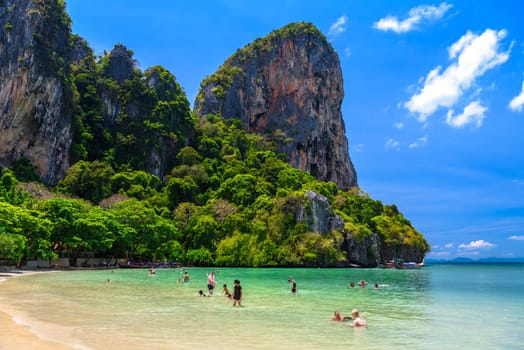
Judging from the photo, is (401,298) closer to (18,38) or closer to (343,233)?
(343,233)

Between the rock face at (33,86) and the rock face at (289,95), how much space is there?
42.7 meters

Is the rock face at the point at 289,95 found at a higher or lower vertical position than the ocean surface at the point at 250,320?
higher

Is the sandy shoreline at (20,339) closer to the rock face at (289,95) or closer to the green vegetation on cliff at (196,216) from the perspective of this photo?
the green vegetation on cliff at (196,216)

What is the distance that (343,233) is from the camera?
221ft

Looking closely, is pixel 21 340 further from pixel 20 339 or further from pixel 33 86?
pixel 33 86

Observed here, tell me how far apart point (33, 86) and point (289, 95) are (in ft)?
206

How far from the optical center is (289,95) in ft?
371

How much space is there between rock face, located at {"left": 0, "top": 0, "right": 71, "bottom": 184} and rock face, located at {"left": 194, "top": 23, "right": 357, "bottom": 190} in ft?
140

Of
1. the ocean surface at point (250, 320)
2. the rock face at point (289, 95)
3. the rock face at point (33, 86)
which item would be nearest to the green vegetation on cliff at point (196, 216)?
the rock face at point (33, 86)

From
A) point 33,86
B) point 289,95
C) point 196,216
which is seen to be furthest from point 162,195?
point 289,95

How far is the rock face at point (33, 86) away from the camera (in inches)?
2448

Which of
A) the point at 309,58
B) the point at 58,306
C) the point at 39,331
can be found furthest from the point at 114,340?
the point at 309,58

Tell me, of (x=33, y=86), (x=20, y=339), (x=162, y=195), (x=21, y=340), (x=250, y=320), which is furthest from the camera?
(x=162, y=195)

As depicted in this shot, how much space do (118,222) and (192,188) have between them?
22.3 m
